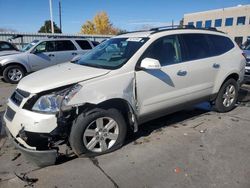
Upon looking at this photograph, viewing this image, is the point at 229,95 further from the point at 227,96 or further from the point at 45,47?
the point at 45,47

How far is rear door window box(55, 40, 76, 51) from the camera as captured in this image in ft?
35.4

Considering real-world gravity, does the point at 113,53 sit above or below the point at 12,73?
above

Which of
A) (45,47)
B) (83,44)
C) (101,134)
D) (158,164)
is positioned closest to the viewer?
(158,164)

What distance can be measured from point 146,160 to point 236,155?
4.43 ft

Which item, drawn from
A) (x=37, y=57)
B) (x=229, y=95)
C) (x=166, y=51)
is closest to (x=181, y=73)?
(x=166, y=51)

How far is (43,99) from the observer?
128 inches

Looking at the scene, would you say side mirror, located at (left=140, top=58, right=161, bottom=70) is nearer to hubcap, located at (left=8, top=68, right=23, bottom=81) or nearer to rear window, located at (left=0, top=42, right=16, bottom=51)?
hubcap, located at (left=8, top=68, right=23, bottom=81)

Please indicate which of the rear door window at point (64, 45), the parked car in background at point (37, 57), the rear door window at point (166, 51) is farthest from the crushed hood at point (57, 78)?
the rear door window at point (64, 45)

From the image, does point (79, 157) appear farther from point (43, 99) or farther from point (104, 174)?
point (43, 99)

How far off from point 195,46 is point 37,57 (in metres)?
7.40

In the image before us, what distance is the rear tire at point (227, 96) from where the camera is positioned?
545cm

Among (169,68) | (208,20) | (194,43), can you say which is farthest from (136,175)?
(208,20)

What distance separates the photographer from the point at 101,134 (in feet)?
12.0

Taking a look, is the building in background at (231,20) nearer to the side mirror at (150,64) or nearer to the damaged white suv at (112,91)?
the damaged white suv at (112,91)
